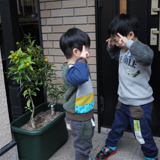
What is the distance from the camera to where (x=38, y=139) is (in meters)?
2.24

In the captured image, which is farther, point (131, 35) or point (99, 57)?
point (99, 57)

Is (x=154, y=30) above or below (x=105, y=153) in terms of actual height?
above

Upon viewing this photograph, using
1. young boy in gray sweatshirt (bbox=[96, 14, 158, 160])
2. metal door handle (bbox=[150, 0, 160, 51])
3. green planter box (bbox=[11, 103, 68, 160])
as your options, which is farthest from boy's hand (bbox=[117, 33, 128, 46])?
green planter box (bbox=[11, 103, 68, 160])

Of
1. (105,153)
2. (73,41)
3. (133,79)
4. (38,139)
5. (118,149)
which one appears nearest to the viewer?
(73,41)

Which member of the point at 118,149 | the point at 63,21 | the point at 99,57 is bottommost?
the point at 118,149

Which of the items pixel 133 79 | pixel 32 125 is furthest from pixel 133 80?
pixel 32 125

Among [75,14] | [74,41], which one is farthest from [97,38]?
[74,41]

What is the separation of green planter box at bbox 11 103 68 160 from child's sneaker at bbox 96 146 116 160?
55 cm

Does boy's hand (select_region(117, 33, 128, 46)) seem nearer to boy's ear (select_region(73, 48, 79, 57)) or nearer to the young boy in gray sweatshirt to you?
the young boy in gray sweatshirt

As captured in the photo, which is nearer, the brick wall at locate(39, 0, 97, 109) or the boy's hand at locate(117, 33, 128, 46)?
the boy's hand at locate(117, 33, 128, 46)

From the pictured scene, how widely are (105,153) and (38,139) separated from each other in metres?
0.84

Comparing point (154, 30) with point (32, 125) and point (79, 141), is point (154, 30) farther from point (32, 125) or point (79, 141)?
point (32, 125)

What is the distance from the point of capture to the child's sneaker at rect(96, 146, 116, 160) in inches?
94.7

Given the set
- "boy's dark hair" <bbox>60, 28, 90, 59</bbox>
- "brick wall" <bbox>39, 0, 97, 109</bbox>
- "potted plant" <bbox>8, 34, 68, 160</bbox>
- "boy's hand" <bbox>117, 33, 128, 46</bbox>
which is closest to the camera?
"boy's dark hair" <bbox>60, 28, 90, 59</bbox>
